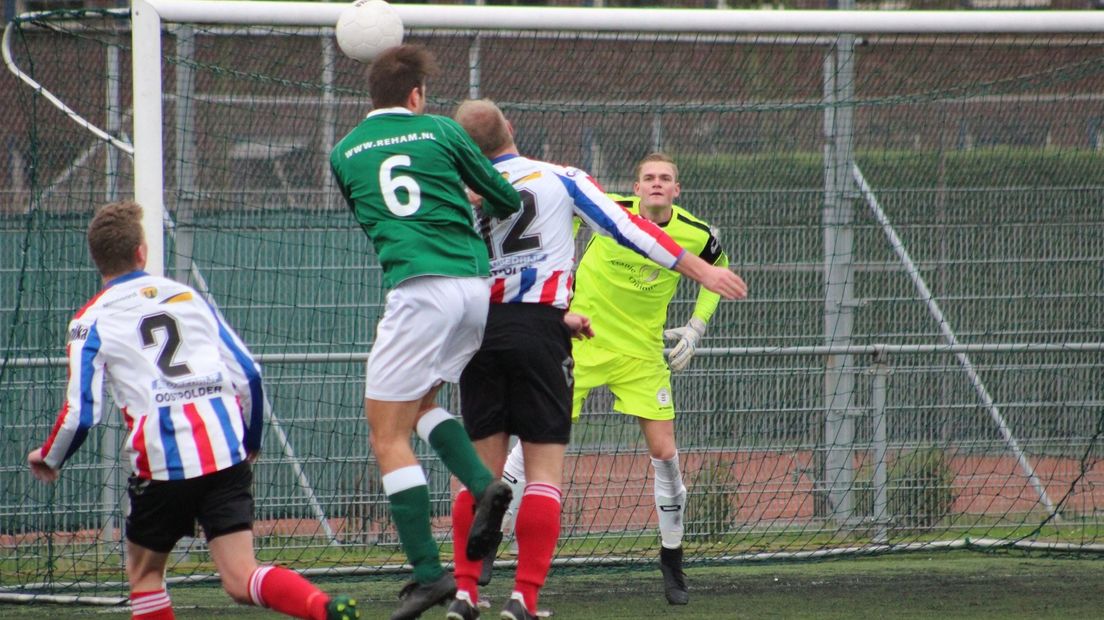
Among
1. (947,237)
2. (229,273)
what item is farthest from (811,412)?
(229,273)

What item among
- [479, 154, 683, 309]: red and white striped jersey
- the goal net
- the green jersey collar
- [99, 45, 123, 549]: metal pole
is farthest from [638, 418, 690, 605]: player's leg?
[99, 45, 123, 549]: metal pole

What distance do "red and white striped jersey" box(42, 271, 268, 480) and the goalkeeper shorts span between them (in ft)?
8.20

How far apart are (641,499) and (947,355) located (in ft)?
6.95

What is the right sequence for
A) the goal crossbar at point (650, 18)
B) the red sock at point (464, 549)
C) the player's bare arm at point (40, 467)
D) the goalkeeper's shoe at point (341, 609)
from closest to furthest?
the goalkeeper's shoe at point (341, 609) → the player's bare arm at point (40, 467) → the red sock at point (464, 549) → the goal crossbar at point (650, 18)

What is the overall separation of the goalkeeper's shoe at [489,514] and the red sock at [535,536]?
0.39 m

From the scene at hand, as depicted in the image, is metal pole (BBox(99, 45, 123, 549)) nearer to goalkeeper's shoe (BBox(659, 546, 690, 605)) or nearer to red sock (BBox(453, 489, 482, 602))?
red sock (BBox(453, 489, 482, 602))

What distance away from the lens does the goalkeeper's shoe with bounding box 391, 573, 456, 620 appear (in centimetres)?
407

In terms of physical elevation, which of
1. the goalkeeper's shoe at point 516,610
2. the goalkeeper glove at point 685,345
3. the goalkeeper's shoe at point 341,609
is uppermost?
the goalkeeper glove at point 685,345

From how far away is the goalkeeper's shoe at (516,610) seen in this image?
430cm

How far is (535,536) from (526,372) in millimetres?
577

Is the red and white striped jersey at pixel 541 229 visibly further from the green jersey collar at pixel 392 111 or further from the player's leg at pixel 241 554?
the player's leg at pixel 241 554

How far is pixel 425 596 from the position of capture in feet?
13.4

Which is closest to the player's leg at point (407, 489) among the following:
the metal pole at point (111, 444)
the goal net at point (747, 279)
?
the goal net at point (747, 279)

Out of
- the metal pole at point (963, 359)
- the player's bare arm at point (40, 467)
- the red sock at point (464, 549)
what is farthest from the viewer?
the metal pole at point (963, 359)
